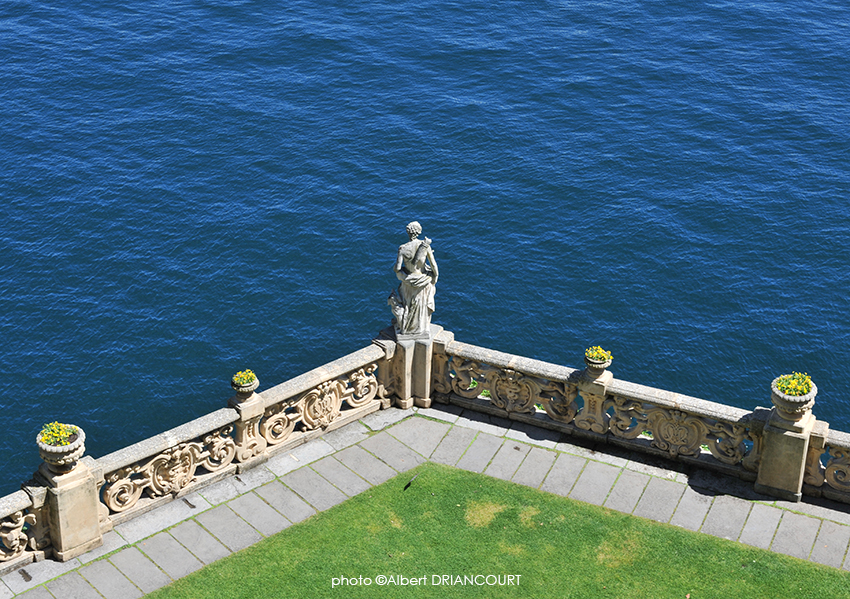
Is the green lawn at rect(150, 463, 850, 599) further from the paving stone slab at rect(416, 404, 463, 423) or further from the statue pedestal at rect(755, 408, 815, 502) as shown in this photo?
the paving stone slab at rect(416, 404, 463, 423)

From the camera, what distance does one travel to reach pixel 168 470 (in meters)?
19.7

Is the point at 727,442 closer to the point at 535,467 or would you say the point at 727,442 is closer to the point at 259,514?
the point at 535,467

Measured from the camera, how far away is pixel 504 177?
150 feet

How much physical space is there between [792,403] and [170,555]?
1166 centimetres

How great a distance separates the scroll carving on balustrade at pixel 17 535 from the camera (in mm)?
17891

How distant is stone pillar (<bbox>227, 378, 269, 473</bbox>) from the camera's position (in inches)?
792

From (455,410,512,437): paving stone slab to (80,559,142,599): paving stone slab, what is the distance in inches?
304

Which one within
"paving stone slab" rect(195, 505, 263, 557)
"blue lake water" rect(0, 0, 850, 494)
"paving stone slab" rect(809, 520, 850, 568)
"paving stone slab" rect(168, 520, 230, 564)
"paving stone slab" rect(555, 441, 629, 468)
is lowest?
"blue lake water" rect(0, 0, 850, 494)

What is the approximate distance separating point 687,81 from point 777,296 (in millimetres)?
19228

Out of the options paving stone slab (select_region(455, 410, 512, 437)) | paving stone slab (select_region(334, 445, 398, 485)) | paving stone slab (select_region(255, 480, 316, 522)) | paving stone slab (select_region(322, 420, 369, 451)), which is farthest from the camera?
paving stone slab (select_region(455, 410, 512, 437))

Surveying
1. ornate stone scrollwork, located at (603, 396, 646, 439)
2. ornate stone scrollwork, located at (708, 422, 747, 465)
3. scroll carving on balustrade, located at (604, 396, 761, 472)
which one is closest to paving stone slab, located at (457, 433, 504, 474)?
ornate stone scrollwork, located at (603, 396, 646, 439)

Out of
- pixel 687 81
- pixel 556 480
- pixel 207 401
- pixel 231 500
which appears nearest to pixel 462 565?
pixel 556 480

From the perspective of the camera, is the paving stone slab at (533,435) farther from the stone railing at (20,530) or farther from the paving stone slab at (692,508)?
the stone railing at (20,530)

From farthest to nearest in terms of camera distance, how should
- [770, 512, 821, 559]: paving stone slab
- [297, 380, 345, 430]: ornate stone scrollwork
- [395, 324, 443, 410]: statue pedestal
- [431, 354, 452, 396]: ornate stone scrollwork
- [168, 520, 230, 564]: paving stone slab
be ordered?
[431, 354, 452, 396]: ornate stone scrollwork
[395, 324, 443, 410]: statue pedestal
[297, 380, 345, 430]: ornate stone scrollwork
[770, 512, 821, 559]: paving stone slab
[168, 520, 230, 564]: paving stone slab
